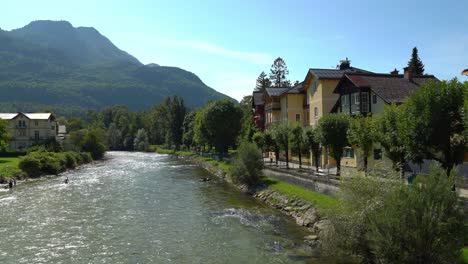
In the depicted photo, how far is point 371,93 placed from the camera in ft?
153

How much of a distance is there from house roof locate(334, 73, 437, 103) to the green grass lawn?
13665 mm

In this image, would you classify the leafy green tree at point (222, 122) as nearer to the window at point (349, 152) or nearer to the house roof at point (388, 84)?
the window at point (349, 152)

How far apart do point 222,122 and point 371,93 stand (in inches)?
1875

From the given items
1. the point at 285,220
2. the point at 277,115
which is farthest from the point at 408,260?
the point at 277,115

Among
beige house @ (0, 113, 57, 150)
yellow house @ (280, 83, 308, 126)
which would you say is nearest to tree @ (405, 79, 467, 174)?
yellow house @ (280, 83, 308, 126)

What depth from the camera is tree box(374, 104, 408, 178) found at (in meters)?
28.3

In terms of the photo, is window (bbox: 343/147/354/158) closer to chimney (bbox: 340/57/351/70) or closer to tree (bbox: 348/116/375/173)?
tree (bbox: 348/116/375/173)

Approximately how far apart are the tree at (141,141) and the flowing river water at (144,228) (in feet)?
364

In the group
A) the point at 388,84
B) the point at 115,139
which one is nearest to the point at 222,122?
the point at 388,84

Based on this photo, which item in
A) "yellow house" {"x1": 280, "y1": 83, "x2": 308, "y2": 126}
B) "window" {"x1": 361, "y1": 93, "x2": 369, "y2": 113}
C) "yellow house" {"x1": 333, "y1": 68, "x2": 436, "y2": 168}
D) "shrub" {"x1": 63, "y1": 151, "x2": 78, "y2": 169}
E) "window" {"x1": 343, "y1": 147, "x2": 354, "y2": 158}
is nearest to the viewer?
"yellow house" {"x1": 333, "y1": 68, "x2": 436, "y2": 168}

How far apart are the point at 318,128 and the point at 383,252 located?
25838 mm

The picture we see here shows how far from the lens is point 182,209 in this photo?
37.9 meters

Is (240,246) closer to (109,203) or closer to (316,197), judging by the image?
(316,197)

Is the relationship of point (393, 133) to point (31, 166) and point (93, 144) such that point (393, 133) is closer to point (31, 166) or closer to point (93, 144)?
point (31, 166)
